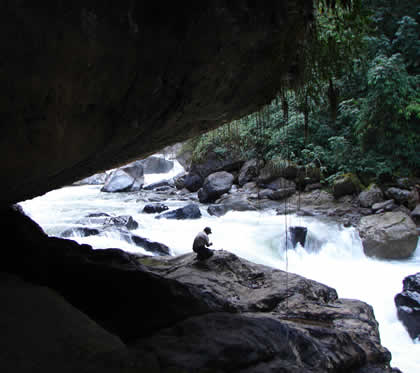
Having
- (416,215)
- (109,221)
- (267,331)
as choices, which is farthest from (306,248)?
(267,331)

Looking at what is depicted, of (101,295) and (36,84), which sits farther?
(101,295)

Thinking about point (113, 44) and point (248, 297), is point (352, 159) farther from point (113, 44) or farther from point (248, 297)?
point (113, 44)

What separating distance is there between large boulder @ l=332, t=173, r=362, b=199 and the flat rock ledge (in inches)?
316

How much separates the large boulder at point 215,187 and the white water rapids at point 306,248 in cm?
163

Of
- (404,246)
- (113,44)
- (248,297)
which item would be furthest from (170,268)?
(404,246)

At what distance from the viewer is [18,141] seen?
6.05ft

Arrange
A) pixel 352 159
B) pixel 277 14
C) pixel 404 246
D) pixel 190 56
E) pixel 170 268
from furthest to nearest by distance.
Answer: pixel 352 159 → pixel 404 246 → pixel 170 268 → pixel 277 14 → pixel 190 56

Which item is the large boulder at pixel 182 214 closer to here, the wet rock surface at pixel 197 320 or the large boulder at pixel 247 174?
the large boulder at pixel 247 174

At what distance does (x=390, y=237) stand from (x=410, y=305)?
3181 millimetres

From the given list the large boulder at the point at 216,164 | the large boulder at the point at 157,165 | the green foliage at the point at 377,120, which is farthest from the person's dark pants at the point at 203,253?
the large boulder at the point at 157,165

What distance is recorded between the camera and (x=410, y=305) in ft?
18.9

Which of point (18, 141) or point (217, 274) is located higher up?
point (18, 141)

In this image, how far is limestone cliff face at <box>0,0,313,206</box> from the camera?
1.58 m

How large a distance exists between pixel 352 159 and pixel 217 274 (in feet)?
32.2
